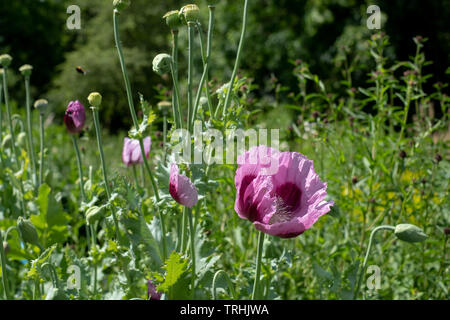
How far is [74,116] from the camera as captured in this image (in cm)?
106

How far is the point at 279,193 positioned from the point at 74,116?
21.5 inches

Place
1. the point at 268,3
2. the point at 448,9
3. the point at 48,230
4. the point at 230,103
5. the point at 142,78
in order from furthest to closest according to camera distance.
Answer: the point at 142,78
the point at 268,3
the point at 448,9
the point at 48,230
the point at 230,103

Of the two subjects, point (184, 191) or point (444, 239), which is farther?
point (444, 239)

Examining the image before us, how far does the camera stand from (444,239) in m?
1.33

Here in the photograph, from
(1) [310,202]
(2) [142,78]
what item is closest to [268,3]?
(2) [142,78]

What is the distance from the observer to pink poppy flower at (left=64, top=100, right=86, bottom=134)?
1062 mm

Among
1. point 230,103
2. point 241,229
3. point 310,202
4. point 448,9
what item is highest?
point 448,9

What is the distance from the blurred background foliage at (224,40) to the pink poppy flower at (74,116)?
365 centimetres

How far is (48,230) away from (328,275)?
0.70m

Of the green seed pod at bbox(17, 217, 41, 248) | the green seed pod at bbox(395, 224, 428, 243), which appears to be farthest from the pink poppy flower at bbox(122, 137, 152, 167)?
the green seed pod at bbox(395, 224, 428, 243)

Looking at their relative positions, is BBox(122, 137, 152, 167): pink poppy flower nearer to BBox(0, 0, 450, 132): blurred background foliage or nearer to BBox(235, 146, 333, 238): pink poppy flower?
BBox(235, 146, 333, 238): pink poppy flower

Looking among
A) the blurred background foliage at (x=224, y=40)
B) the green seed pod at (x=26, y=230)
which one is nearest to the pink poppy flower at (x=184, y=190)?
the green seed pod at (x=26, y=230)

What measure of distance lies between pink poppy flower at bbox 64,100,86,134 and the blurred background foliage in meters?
3.65
